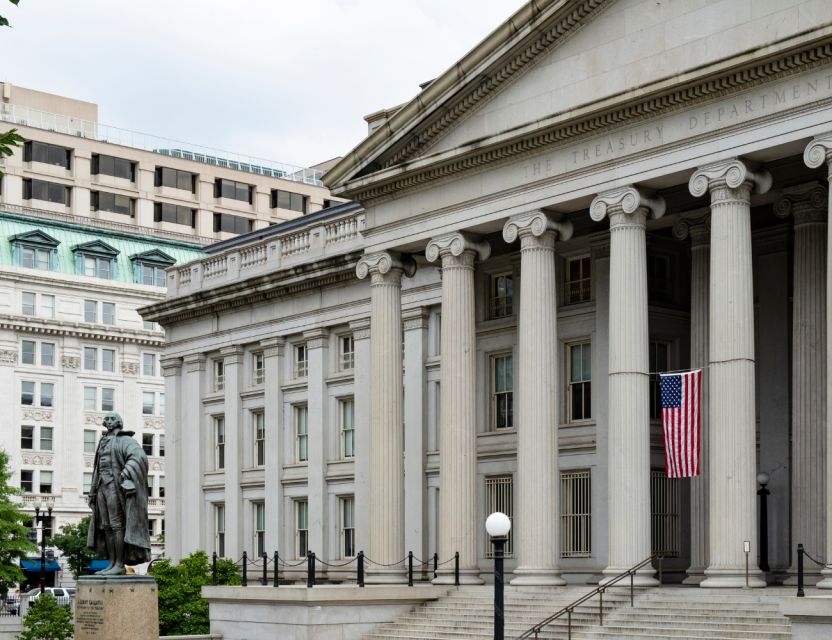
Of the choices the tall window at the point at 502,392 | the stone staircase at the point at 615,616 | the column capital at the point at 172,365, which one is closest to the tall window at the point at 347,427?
the tall window at the point at 502,392

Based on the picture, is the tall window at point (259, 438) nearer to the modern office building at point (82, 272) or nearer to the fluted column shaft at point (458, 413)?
the fluted column shaft at point (458, 413)

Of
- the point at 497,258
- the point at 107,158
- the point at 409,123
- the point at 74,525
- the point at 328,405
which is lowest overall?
the point at 74,525

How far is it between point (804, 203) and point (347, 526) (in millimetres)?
22596

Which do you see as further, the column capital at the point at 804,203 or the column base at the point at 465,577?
the column base at the point at 465,577

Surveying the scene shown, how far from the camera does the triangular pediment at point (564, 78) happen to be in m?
34.2

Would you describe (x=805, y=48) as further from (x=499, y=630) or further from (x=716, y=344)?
(x=499, y=630)

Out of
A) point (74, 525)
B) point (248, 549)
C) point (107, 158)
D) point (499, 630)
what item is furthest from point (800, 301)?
point (107, 158)

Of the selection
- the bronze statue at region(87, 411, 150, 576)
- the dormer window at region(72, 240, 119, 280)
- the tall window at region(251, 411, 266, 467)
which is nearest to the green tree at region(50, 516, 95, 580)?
the dormer window at region(72, 240, 119, 280)

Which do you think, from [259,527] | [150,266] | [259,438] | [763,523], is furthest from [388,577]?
[150,266]

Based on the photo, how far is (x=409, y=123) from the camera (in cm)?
4175

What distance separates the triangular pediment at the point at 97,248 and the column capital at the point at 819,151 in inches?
3142

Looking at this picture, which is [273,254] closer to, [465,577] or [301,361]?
[301,361]

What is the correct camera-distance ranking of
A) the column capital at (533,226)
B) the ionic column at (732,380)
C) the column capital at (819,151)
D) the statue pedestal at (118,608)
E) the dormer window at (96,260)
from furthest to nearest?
the dormer window at (96,260) < the column capital at (533,226) < the ionic column at (732,380) < the column capital at (819,151) < the statue pedestal at (118,608)

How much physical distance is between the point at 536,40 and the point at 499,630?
1821 centimetres
